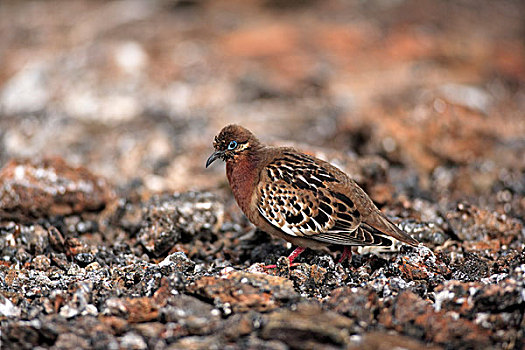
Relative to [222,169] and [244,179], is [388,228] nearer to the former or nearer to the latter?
[244,179]

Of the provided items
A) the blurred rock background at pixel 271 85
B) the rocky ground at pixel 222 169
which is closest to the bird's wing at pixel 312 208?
the rocky ground at pixel 222 169

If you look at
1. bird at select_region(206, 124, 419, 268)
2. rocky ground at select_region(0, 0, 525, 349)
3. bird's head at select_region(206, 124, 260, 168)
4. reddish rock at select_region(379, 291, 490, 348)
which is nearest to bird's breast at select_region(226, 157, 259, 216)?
bird at select_region(206, 124, 419, 268)

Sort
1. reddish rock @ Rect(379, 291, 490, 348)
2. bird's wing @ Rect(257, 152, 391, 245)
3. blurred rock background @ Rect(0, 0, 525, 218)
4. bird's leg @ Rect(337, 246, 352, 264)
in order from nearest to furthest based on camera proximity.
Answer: reddish rock @ Rect(379, 291, 490, 348), bird's wing @ Rect(257, 152, 391, 245), bird's leg @ Rect(337, 246, 352, 264), blurred rock background @ Rect(0, 0, 525, 218)

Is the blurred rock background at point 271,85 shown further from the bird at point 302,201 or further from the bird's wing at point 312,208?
the bird's wing at point 312,208

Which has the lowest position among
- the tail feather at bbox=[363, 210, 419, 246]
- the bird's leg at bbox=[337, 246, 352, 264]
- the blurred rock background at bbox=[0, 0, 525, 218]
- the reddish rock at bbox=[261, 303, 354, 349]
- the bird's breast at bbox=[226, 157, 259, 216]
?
the reddish rock at bbox=[261, 303, 354, 349]

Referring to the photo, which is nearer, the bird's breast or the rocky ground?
the rocky ground

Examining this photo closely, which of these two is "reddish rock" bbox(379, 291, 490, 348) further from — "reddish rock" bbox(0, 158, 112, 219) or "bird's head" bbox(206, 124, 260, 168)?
"reddish rock" bbox(0, 158, 112, 219)

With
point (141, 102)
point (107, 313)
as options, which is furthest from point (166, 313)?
point (141, 102)
